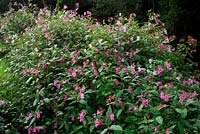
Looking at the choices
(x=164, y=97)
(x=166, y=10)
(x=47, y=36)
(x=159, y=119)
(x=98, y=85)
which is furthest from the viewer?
(x=166, y=10)

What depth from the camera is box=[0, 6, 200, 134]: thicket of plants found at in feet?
9.03

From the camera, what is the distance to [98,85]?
3.00m

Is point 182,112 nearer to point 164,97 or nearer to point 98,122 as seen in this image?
point 164,97

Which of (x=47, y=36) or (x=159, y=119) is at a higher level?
(x=47, y=36)

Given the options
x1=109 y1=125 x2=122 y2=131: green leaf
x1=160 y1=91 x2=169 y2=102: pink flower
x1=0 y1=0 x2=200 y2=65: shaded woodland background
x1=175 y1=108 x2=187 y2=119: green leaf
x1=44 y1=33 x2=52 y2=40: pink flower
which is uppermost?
x1=0 y1=0 x2=200 y2=65: shaded woodland background

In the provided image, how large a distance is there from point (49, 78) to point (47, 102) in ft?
1.14

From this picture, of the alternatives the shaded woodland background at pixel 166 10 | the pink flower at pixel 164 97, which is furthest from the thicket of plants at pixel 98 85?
the shaded woodland background at pixel 166 10

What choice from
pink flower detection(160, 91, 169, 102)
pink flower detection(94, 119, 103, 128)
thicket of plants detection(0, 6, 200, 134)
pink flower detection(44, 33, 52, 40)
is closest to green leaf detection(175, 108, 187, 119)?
thicket of plants detection(0, 6, 200, 134)

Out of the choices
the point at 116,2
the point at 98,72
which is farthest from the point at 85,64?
the point at 116,2

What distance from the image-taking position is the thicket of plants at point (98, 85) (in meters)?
2.75

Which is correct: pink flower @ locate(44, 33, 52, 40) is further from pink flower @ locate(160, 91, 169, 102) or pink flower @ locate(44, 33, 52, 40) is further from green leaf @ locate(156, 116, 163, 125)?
green leaf @ locate(156, 116, 163, 125)

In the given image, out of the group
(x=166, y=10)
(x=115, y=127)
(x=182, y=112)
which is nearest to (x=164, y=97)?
(x=182, y=112)

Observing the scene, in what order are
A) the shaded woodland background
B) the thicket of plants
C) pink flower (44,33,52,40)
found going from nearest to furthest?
the thicket of plants → pink flower (44,33,52,40) → the shaded woodland background

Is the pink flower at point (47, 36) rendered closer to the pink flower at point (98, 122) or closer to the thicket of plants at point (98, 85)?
the thicket of plants at point (98, 85)
